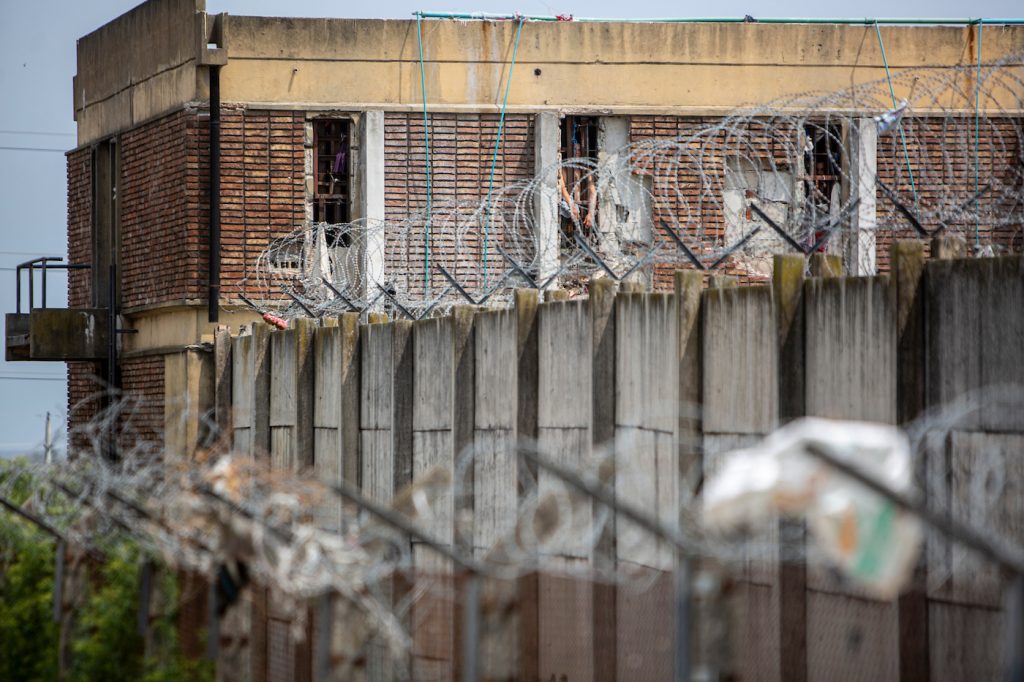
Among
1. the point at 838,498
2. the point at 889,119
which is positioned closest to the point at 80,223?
the point at 889,119

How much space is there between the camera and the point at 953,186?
22906mm

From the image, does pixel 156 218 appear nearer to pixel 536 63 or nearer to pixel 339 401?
pixel 536 63

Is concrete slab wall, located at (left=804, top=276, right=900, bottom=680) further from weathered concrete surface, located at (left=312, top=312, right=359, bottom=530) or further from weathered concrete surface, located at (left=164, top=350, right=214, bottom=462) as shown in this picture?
weathered concrete surface, located at (left=164, top=350, right=214, bottom=462)

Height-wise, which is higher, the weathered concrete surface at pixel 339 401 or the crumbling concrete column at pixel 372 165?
the crumbling concrete column at pixel 372 165

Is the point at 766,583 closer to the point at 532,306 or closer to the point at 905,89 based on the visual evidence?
the point at 532,306

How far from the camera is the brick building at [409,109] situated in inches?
923

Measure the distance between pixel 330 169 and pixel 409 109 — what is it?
1262 mm

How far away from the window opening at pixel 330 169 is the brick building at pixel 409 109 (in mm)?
19

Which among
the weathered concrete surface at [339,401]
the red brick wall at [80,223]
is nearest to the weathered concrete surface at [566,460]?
the weathered concrete surface at [339,401]

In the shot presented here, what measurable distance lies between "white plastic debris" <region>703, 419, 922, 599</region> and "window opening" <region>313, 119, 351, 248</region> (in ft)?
60.0

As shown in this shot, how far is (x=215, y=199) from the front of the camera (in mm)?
23281

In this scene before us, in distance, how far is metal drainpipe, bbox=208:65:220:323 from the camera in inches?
915

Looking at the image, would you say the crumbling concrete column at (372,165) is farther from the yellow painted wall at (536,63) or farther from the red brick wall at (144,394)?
the red brick wall at (144,394)

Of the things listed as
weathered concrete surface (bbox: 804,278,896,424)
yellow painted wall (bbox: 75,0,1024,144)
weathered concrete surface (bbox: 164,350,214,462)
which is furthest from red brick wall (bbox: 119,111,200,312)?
weathered concrete surface (bbox: 804,278,896,424)
